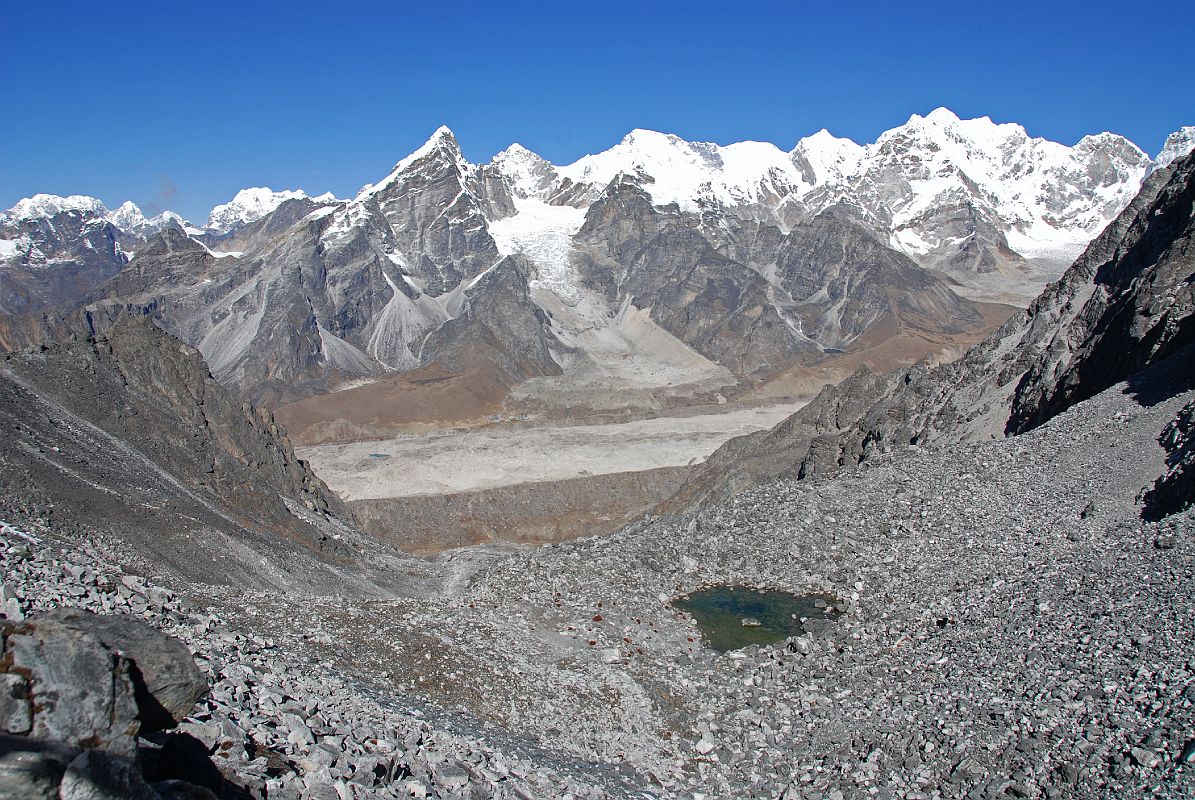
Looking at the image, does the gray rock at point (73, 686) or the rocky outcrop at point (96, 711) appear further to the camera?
the gray rock at point (73, 686)

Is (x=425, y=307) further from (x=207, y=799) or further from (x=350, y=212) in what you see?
(x=207, y=799)

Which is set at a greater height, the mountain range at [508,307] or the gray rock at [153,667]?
the mountain range at [508,307]

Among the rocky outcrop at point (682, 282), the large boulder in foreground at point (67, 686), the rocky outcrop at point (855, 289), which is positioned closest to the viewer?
the large boulder in foreground at point (67, 686)

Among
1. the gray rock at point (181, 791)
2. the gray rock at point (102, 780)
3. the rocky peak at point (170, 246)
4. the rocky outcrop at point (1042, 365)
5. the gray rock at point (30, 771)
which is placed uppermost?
the rocky peak at point (170, 246)

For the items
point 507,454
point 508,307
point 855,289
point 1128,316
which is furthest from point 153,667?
point 855,289

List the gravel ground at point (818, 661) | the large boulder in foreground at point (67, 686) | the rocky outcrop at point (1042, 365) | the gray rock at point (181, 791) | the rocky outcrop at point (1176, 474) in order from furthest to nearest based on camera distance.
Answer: the rocky outcrop at point (1042, 365) → the rocky outcrop at point (1176, 474) → the gravel ground at point (818, 661) → the gray rock at point (181, 791) → the large boulder in foreground at point (67, 686)

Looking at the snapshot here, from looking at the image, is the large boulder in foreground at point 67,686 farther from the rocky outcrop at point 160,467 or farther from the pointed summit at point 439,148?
the pointed summit at point 439,148

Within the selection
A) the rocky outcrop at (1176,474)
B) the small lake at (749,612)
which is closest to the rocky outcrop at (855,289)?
the rocky outcrop at (1176,474)
